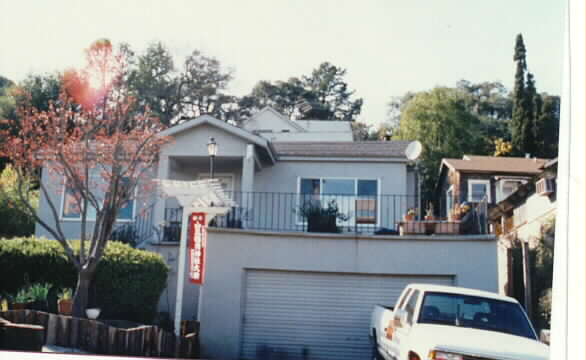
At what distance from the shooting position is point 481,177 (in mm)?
7680

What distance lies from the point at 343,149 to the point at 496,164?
3.27 meters

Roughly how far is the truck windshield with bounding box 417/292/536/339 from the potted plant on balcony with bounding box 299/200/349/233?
9.62ft

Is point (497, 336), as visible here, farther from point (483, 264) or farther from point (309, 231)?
point (309, 231)

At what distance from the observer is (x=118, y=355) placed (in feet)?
20.6

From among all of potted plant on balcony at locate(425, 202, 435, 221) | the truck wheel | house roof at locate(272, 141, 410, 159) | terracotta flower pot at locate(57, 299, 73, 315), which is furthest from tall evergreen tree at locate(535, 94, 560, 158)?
terracotta flower pot at locate(57, 299, 73, 315)

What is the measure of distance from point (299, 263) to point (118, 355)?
271 cm

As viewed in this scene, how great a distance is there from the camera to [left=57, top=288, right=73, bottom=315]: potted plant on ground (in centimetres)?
689

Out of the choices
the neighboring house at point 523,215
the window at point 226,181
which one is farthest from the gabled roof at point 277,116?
the neighboring house at point 523,215

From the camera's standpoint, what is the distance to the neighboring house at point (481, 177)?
23.1 feet

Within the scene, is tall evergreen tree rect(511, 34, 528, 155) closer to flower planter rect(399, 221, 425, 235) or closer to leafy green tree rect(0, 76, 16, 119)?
flower planter rect(399, 221, 425, 235)

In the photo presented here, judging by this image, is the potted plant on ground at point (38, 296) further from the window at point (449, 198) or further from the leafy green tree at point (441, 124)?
the window at point (449, 198)

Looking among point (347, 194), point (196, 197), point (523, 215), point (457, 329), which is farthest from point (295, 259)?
point (457, 329)

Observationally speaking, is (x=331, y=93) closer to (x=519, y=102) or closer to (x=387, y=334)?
(x=519, y=102)

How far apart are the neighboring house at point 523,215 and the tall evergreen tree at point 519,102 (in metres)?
0.48
